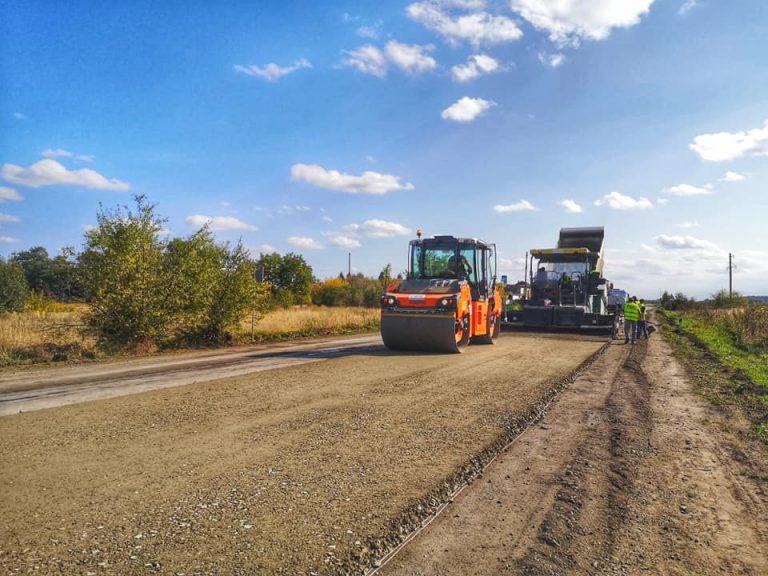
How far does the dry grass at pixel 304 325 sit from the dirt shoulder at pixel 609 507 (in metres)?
15.0

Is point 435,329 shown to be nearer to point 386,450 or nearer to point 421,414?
point 421,414

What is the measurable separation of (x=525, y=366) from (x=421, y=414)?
16.5ft

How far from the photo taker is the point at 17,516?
11.6ft

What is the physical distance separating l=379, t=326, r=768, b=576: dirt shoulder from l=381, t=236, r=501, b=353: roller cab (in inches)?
239

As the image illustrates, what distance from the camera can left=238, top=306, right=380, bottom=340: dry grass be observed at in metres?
20.4

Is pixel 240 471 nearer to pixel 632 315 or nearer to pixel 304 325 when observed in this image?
pixel 632 315

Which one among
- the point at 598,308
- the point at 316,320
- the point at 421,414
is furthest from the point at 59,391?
the point at 598,308

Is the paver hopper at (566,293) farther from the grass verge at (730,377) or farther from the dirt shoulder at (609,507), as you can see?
the dirt shoulder at (609,507)

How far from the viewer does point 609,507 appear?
3.84 m

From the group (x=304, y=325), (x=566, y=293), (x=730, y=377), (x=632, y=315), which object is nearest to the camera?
(x=730, y=377)

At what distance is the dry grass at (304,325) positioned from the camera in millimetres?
20359

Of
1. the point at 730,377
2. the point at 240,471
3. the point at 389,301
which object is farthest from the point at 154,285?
the point at 730,377

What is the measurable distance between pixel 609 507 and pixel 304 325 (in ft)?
67.1

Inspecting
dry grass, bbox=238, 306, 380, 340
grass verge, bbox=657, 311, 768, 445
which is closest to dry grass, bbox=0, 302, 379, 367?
dry grass, bbox=238, 306, 380, 340
